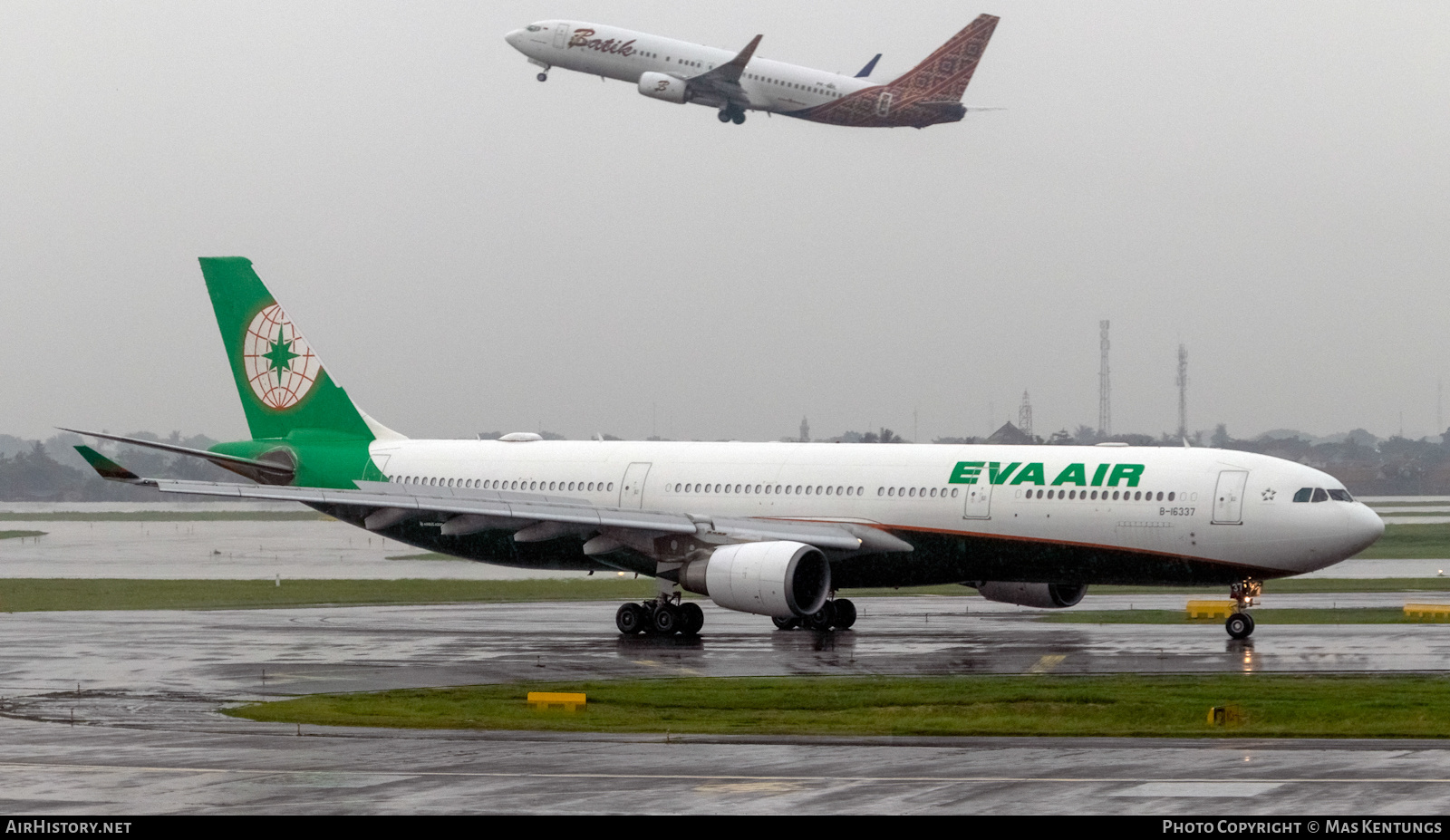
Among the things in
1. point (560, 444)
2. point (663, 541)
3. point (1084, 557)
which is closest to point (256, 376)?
point (560, 444)

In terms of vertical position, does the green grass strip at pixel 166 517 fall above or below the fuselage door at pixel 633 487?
below

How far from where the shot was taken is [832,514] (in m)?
38.7

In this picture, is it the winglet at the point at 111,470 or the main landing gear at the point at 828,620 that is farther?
the main landing gear at the point at 828,620

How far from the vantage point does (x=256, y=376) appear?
46656mm

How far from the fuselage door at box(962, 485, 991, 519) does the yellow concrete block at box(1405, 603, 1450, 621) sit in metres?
11.4

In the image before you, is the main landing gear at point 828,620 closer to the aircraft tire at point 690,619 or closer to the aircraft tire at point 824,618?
Answer: the aircraft tire at point 824,618

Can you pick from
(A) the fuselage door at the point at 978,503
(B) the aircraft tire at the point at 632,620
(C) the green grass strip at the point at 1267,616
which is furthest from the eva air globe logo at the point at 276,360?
(C) the green grass strip at the point at 1267,616

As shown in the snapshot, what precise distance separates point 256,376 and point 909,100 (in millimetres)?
34443

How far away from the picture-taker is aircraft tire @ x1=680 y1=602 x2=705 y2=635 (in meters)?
37.9

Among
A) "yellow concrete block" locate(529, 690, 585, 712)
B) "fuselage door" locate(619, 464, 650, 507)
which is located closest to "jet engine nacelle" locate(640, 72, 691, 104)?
"fuselage door" locate(619, 464, 650, 507)

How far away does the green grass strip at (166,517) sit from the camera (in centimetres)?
13900

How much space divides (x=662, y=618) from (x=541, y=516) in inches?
134

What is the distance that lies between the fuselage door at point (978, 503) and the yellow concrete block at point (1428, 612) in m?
11.4
